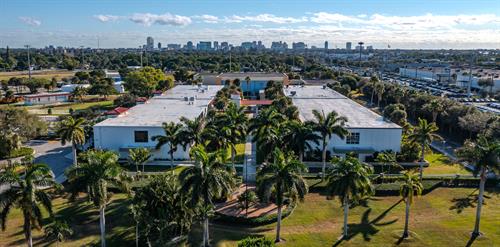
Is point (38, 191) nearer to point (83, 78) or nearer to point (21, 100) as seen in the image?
point (21, 100)

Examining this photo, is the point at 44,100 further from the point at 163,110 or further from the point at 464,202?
the point at 464,202

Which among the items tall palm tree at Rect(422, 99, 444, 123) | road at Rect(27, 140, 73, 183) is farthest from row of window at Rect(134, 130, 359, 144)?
tall palm tree at Rect(422, 99, 444, 123)

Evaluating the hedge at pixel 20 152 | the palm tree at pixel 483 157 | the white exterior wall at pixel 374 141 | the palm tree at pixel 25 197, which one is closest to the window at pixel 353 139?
the white exterior wall at pixel 374 141

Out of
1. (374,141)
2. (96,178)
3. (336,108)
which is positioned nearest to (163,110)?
(336,108)

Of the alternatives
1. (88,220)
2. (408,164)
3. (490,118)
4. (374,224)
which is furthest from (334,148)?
(88,220)

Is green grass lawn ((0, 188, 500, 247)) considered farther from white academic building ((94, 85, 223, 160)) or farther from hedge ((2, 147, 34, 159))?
hedge ((2, 147, 34, 159))

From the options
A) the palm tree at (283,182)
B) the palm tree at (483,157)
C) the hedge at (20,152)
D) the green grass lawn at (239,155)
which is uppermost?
the palm tree at (483,157)

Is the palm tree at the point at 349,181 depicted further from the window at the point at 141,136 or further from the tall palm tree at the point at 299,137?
the window at the point at 141,136
